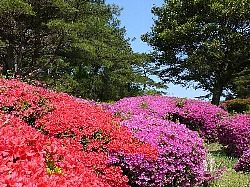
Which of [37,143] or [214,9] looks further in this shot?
[214,9]

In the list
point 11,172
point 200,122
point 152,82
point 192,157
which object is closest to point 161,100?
point 200,122

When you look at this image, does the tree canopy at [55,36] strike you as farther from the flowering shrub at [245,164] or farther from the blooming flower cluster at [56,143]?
the flowering shrub at [245,164]

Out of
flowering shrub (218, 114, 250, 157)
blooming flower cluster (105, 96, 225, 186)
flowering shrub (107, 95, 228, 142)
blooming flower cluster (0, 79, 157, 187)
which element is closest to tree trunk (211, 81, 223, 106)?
flowering shrub (107, 95, 228, 142)

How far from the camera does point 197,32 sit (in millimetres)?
24250

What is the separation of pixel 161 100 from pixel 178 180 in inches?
321

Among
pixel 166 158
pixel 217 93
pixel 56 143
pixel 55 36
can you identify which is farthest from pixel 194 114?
pixel 217 93

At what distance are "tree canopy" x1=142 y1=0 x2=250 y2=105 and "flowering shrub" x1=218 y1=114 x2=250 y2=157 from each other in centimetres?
1198

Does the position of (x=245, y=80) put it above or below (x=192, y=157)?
above

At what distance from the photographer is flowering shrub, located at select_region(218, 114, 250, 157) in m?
11.1

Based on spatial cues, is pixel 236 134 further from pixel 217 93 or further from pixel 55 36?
pixel 217 93

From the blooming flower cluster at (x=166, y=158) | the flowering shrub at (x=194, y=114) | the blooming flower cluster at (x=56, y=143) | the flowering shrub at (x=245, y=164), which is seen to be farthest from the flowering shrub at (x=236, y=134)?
the blooming flower cluster at (x=56, y=143)

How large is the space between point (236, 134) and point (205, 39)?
14453 mm

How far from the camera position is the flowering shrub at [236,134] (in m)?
11.1

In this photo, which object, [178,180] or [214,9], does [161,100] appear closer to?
[178,180]
